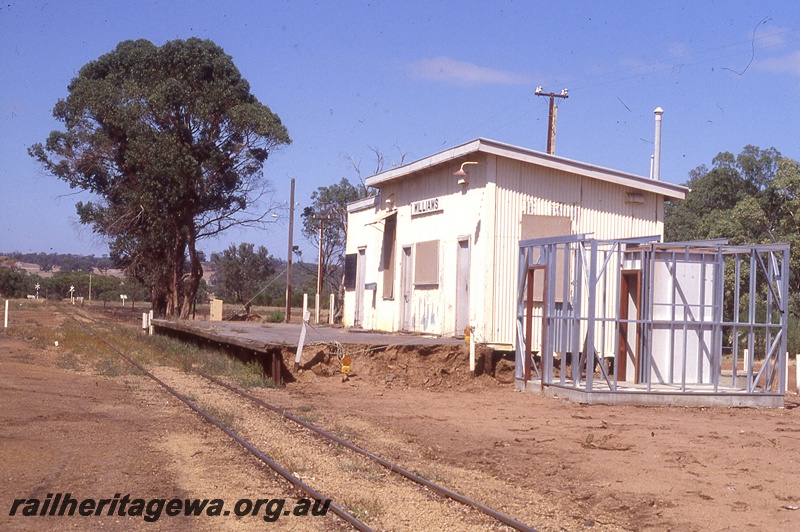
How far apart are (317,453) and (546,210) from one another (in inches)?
435

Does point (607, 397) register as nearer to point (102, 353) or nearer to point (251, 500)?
point (251, 500)

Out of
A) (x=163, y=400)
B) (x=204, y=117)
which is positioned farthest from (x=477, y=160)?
(x=204, y=117)

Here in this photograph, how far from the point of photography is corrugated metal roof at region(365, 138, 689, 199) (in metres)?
18.8

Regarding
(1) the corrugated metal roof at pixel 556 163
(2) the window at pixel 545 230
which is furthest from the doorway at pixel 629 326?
(1) the corrugated metal roof at pixel 556 163

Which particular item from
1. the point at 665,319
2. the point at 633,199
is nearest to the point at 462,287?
the point at 633,199

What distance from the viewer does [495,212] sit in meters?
19.0

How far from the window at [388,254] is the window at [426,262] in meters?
1.82

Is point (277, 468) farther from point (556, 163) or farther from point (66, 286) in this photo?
point (66, 286)

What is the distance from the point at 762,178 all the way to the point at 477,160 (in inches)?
1143

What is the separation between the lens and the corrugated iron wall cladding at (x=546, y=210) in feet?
62.4

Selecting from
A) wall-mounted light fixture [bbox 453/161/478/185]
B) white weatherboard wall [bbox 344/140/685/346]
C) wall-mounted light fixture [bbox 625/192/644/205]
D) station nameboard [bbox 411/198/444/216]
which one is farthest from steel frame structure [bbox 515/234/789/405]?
station nameboard [bbox 411/198/444/216]

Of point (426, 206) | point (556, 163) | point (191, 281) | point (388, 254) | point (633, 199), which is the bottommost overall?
point (191, 281)

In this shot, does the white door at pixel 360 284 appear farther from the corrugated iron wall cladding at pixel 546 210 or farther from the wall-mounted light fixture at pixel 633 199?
the wall-mounted light fixture at pixel 633 199

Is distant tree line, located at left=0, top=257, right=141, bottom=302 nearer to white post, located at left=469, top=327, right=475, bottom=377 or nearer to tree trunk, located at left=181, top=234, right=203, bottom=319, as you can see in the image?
tree trunk, located at left=181, top=234, right=203, bottom=319
